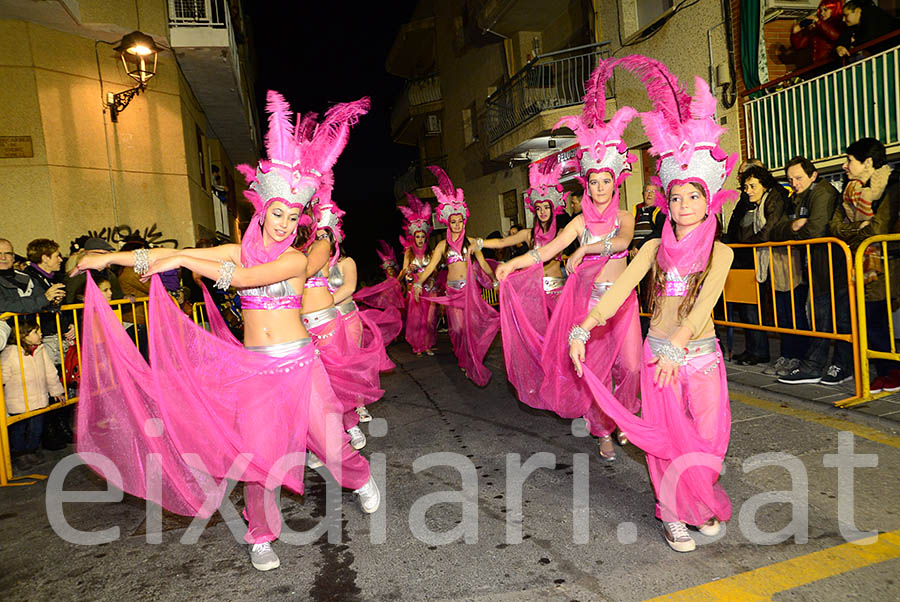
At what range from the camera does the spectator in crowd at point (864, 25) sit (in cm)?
786

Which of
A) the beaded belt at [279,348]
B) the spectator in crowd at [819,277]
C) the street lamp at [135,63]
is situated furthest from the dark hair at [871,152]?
the street lamp at [135,63]

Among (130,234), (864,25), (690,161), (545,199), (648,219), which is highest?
(864,25)

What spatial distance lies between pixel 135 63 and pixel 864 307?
481 inches

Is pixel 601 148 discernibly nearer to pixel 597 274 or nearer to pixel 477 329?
pixel 597 274

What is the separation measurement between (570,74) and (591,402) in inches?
476

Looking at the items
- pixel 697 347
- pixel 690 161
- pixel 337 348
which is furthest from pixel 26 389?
pixel 690 161

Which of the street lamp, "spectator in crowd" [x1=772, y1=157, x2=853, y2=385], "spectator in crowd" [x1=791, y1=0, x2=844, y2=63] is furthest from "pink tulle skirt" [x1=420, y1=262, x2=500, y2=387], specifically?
the street lamp

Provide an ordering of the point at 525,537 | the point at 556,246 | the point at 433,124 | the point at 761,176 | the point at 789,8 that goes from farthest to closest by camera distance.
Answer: the point at 433,124 → the point at 789,8 → the point at 761,176 → the point at 556,246 → the point at 525,537

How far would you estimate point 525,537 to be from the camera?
3.26 m

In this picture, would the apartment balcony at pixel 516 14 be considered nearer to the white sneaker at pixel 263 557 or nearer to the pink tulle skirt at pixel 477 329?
the pink tulle skirt at pixel 477 329

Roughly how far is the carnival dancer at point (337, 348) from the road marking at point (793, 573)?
286cm

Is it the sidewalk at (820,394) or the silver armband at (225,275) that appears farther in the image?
the sidewalk at (820,394)

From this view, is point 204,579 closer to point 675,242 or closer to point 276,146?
point 276,146

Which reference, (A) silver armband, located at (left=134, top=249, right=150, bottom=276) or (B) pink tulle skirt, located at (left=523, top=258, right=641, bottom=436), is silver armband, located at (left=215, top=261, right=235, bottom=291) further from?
(B) pink tulle skirt, located at (left=523, top=258, right=641, bottom=436)
